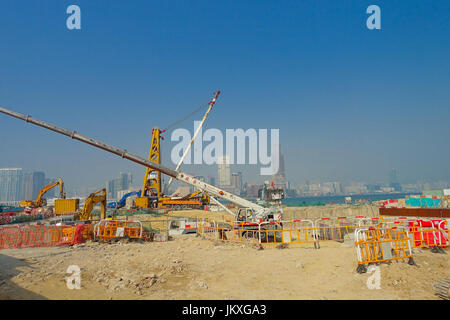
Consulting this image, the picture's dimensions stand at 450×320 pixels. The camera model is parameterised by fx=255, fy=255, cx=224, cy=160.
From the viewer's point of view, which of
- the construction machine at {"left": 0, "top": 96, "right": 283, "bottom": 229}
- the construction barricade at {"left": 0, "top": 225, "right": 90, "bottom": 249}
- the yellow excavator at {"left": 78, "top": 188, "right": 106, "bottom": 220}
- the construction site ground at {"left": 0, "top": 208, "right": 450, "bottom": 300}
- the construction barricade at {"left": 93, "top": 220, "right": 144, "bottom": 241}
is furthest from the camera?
the yellow excavator at {"left": 78, "top": 188, "right": 106, "bottom": 220}

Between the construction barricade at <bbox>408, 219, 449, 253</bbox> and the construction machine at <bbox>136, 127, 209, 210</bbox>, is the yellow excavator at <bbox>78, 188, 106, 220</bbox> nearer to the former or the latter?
the construction machine at <bbox>136, 127, 209, 210</bbox>

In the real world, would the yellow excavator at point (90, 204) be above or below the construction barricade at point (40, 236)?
Answer: above

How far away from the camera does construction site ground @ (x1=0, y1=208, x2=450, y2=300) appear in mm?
6988

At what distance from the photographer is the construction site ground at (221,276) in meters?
6.99

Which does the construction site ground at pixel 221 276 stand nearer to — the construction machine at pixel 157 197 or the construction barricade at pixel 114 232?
the construction barricade at pixel 114 232

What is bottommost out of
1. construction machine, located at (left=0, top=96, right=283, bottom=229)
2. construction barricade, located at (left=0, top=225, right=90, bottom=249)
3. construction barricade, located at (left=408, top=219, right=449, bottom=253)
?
construction barricade, located at (left=0, top=225, right=90, bottom=249)

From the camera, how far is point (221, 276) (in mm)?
8859
